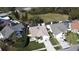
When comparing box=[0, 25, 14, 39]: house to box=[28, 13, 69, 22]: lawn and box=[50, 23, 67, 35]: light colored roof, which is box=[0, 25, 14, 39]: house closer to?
box=[28, 13, 69, 22]: lawn

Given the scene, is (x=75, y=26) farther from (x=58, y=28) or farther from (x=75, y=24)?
(x=58, y=28)

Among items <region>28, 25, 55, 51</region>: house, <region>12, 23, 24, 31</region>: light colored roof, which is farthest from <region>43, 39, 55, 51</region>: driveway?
<region>12, 23, 24, 31</region>: light colored roof

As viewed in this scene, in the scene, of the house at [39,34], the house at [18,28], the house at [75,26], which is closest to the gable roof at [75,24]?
the house at [75,26]

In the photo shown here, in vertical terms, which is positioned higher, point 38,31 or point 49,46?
point 38,31

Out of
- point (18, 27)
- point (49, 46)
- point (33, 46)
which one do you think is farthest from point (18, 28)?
point (49, 46)

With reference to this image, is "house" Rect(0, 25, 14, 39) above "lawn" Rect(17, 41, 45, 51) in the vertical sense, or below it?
above
